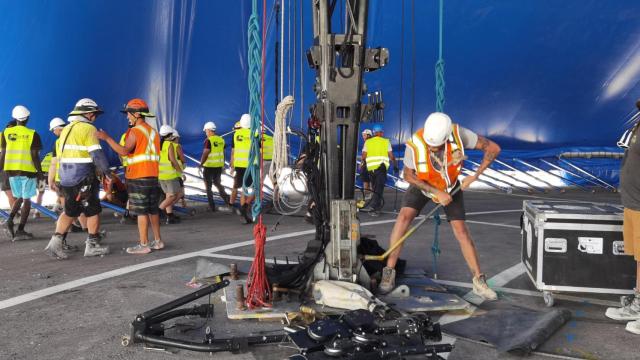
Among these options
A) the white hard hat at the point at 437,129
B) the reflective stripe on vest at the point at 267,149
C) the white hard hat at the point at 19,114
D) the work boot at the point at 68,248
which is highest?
the white hard hat at the point at 19,114

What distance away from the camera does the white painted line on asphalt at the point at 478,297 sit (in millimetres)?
4195

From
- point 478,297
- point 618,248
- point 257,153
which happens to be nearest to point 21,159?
point 257,153

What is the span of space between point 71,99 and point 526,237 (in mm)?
12051

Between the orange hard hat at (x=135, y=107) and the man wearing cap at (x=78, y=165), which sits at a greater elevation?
the orange hard hat at (x=135, y=107)

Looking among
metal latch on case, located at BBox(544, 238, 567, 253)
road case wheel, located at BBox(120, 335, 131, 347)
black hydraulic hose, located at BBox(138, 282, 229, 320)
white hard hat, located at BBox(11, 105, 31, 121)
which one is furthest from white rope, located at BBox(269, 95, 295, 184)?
white hard hat, located at BBox(11, 105, 31, 121)

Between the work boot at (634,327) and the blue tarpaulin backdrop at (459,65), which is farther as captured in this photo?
the blue tarpaulin backdrop at (459,65)

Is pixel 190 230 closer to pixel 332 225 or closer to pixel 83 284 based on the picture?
pixel 83 284

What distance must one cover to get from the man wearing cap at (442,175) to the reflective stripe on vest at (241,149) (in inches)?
232

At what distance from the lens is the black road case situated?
4.65 metres

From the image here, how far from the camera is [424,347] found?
3.19m

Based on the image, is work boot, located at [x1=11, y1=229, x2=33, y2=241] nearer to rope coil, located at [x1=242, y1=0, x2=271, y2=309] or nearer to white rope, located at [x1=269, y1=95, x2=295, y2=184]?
white rope, located at [x1=269, y1=95, x2=295, y2=184]

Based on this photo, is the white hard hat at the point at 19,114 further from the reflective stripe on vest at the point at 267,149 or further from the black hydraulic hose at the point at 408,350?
the black hydraulic hose at the point at 408,350

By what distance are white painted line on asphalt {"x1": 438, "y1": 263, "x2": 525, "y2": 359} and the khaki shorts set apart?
1282 mm

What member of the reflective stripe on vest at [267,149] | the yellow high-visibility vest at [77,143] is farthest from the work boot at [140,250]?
the reflective stripe on vest at [267,149]
